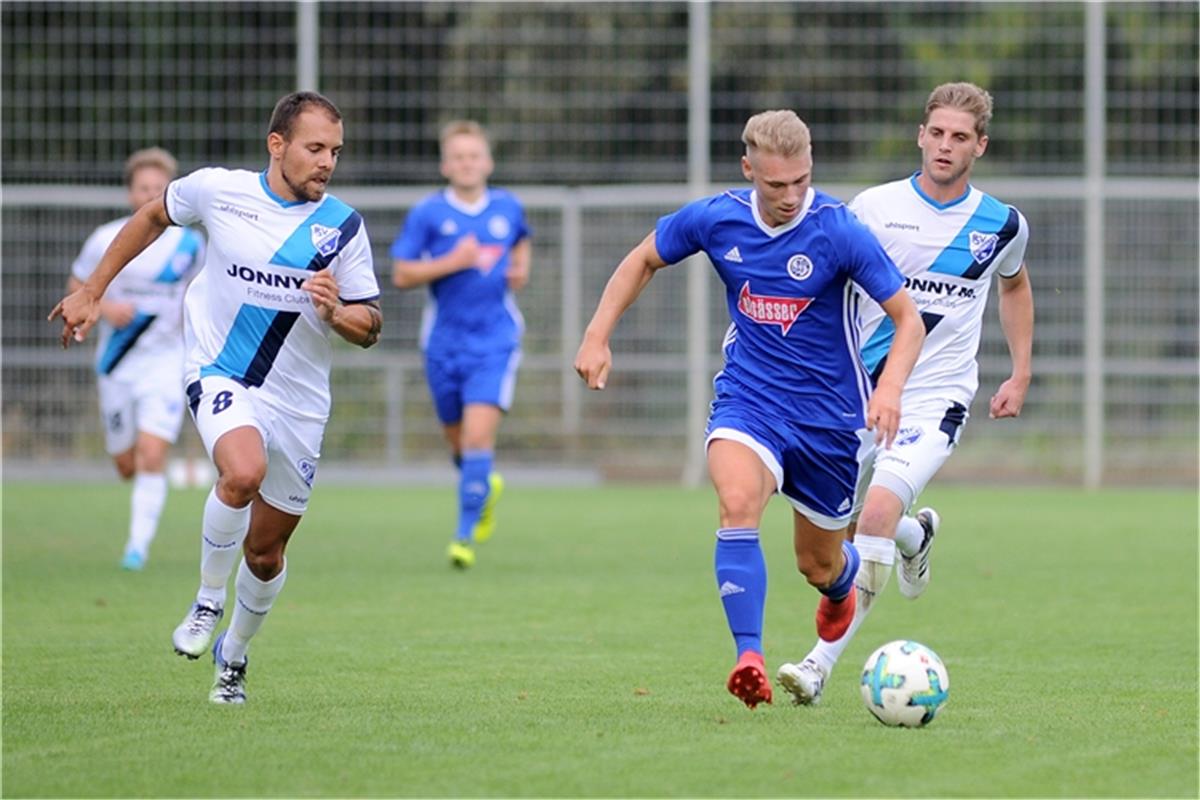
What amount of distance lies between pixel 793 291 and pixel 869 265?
0.96ft

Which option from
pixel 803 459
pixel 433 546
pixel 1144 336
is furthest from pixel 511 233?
pixel 1144 336

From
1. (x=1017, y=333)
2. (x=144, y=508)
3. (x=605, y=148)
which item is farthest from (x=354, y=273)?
(x=605, y=148)

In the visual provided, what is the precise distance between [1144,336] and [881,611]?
11.4 m

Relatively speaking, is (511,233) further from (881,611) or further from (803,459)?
(803,459)

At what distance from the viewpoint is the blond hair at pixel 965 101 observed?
26.3ft

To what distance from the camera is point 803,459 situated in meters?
7.19

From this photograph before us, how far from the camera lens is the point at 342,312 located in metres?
7.22

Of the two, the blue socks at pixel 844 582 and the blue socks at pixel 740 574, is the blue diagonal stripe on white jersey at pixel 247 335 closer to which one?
the blue socks at pixel 740 574

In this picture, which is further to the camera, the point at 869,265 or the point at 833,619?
the point at 833,619

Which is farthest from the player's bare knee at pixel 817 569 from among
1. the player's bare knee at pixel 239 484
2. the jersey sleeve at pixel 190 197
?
the jersey sleeve at pixel 190 197

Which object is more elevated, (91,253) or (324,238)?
(324,238)

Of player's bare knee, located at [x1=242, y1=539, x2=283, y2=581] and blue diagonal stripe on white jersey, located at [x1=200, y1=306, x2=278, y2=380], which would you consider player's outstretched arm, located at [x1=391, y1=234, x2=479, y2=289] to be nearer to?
blue diagonal stripe on white jersey, located at [x1=200, y1=306, x2=278, y2=380]

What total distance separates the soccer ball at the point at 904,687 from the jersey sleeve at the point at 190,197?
9.88 ft

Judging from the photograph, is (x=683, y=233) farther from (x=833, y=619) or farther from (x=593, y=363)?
(x=833, y=619)
